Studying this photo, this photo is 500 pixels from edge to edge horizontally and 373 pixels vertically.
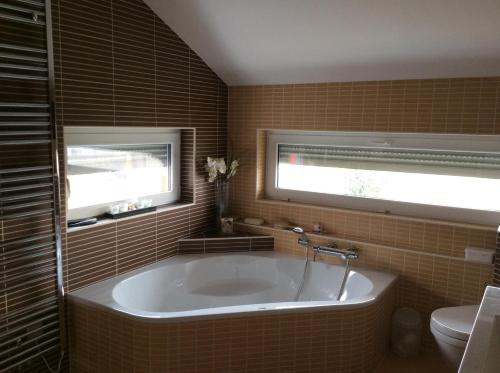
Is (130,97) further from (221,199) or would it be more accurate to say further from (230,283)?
(230,283)

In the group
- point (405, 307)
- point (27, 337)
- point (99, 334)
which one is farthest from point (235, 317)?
point (405, 307)

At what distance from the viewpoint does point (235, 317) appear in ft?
7.79

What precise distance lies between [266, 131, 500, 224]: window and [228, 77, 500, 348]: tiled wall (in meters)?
0.13

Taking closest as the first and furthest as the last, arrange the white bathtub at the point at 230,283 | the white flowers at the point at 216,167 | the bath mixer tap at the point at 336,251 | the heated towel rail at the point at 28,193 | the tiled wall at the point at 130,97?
the heated towel rail at the point at 28,193 → the tiled wall at the point at 130,97 → the white bathtub at the point at 230,283 → the bath mixer tap at the point at 336,251 → the white flowers at the point at 216,167

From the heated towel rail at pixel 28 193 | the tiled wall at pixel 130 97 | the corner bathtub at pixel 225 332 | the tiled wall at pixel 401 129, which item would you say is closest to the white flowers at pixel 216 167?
the tiled wall at pixel 130 97

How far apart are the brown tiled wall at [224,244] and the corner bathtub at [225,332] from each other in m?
0.42

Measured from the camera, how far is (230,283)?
3.37 meters

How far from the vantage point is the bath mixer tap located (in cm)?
309

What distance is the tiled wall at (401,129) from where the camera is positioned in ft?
9.15

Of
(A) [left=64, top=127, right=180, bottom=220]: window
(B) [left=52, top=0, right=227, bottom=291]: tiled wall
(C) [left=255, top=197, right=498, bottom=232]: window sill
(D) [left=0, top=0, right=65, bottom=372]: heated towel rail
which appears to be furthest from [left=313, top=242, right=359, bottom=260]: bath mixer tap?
(D) [left=0, top=0, right=65, bottom=372]: heated towel rail

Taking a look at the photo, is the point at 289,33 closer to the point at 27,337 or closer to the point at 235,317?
the point at 235,317

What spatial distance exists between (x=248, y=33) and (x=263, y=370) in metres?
2.06

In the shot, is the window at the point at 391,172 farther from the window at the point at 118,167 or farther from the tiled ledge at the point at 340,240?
the window at the point at 118,167

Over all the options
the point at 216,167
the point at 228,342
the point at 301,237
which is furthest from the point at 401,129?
the point at 228,342
